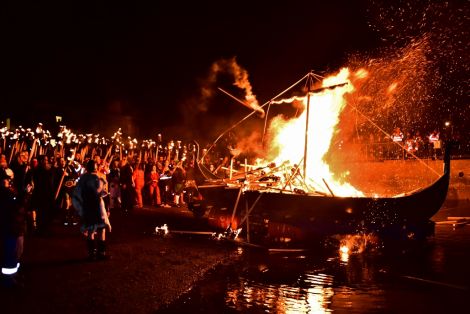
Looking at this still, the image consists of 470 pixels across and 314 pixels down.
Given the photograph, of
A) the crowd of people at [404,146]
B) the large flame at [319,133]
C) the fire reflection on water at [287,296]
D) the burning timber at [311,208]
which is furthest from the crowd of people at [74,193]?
the crowd of people at [404,146]

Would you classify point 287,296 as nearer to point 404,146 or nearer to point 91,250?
point 91,250

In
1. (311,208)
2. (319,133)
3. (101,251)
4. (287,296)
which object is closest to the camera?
(287,296)

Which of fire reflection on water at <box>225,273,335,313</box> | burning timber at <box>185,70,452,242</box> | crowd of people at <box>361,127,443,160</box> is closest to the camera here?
fire reflection on water at <box>225,273,335,313</box>

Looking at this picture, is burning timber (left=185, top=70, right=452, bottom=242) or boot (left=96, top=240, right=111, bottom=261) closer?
boot (left=96, top=240, right=111, bottom=261)

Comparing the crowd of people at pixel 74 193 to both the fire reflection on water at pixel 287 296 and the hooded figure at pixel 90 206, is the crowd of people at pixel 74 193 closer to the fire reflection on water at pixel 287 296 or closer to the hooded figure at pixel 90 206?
the hooded figure at pixel 90 206

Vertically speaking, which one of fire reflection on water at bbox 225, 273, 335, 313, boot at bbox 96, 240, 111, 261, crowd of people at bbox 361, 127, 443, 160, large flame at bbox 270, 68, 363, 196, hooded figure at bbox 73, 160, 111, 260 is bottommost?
fire reflection on water at bbox 225, 273, 335, 313

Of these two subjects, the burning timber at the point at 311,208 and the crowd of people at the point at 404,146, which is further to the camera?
the crowd of people at the point at 404,146

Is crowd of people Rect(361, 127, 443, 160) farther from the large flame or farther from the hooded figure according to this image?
the hooded figure

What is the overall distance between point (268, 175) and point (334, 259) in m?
3.53

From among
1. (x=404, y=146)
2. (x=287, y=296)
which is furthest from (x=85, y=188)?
(x=404, y=146)

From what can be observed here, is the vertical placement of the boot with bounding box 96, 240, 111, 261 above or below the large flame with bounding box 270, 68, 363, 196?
below

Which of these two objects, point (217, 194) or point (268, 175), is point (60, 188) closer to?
point (217, 194)

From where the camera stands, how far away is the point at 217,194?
11789 millimetres

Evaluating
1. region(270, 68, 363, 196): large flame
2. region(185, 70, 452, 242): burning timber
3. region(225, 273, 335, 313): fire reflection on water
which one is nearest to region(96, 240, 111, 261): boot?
region(225, 273, 335, 313): fire reflection on water
